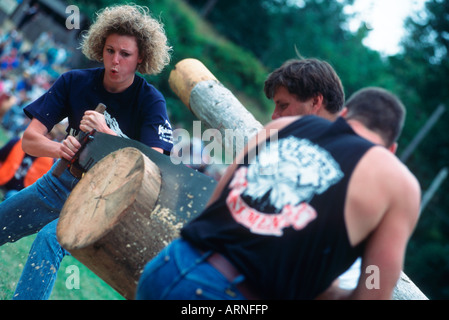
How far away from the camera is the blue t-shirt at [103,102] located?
3.37 meters

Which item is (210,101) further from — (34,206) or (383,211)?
(383,211)

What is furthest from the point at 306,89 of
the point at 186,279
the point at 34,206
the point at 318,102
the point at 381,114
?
the point at 34,206

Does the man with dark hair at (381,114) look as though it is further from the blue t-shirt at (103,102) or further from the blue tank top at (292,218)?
the blue t-shirt at (103,102)

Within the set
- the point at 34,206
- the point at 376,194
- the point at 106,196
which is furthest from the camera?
the point at 34,206

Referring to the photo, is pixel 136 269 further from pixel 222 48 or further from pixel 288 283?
pixel 222 48

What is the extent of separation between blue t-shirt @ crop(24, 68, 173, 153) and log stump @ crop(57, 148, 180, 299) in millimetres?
796

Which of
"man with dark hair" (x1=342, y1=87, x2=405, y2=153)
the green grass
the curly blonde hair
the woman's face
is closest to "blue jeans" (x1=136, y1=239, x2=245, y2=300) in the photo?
"man with dark hair" (x1=342, y1=87, x2=405, y2=153)

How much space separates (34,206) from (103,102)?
0.84m

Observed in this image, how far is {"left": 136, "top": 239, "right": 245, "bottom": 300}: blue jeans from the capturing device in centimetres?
179

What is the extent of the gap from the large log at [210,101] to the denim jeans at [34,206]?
4.68ft

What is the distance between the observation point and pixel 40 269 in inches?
117

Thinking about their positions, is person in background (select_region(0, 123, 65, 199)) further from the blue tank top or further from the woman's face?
the blue tank top

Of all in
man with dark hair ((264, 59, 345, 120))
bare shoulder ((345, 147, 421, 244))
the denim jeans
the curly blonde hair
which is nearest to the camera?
bare shoulder ((345, 147, 421, 244))

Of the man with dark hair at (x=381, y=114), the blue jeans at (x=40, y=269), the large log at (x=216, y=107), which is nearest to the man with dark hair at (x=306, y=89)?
the large log at (x=216, y=107)
